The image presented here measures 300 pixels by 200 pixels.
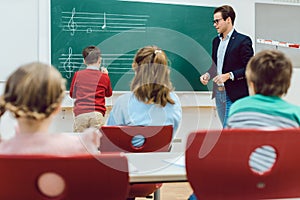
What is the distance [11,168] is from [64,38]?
4275 millimetres

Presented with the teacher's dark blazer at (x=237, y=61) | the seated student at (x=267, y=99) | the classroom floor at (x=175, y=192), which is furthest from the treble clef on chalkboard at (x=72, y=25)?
the seated student at (x=267, y=99)

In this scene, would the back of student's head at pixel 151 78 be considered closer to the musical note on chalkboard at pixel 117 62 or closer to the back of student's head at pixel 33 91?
the back of student's head at pixel 33 91

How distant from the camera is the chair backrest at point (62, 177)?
1.25m

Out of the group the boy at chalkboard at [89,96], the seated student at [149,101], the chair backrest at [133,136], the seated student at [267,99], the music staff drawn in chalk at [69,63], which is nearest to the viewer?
the seated student at [267,99]

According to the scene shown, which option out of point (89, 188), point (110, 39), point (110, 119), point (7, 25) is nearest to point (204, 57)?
point (110, 39)

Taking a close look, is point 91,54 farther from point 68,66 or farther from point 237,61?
point 237,61

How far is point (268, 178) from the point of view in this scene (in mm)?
1572

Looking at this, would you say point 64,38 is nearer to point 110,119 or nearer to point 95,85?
point 95,85

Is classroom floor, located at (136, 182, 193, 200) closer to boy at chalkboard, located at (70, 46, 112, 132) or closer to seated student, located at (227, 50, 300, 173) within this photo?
boy at chalkboard, located at (70, 46, 112, 132)

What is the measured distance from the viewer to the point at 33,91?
1449mm

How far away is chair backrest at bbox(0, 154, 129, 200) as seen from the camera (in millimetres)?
1246

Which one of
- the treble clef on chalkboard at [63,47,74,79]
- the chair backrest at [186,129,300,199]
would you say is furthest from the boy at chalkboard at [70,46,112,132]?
the chair backrest at [186,129,300,199]

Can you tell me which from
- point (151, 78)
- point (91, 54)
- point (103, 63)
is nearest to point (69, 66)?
point (103, 63)

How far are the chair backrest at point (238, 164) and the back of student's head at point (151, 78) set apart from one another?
4.29 feet
